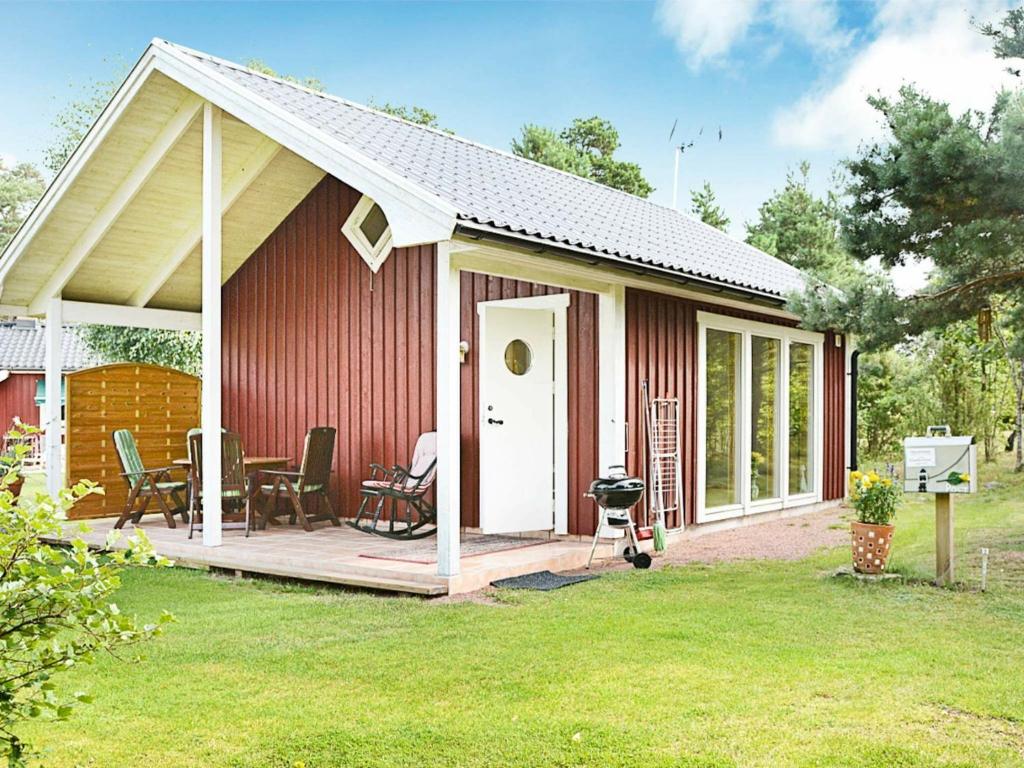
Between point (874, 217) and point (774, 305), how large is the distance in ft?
9.16

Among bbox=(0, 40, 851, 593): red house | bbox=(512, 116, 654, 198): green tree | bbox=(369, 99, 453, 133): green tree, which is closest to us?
bbox=(0, 40, 851, 593): red house

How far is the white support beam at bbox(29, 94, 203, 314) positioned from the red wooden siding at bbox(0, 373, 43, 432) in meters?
17.4

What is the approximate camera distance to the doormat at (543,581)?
6.54m

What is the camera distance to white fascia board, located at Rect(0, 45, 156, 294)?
25.4 feet

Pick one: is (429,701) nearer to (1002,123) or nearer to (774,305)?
(1002,123)

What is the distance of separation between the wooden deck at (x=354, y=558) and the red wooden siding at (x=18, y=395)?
18614 millimetres

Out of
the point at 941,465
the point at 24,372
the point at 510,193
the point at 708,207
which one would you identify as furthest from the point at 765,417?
the point at 24,372

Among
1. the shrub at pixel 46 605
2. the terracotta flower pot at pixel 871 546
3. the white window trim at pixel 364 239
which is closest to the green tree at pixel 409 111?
the white window trim at pixel 364 239

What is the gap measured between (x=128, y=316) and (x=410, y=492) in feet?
12.9

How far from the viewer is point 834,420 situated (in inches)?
471

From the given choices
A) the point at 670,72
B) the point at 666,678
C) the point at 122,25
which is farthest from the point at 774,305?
the point at 122,25

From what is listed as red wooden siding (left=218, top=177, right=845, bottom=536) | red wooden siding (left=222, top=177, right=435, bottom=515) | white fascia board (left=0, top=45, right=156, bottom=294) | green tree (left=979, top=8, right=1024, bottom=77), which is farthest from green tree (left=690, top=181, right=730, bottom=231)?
white fascia board (left=0, top=45, right=156, bottom=294)

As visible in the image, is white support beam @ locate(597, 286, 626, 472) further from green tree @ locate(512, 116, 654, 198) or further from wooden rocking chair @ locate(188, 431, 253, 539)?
green tree @ locate(512, 116, 654, 198)

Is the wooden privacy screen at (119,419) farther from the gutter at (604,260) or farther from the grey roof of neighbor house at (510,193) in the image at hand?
the gutter at (604,260)
